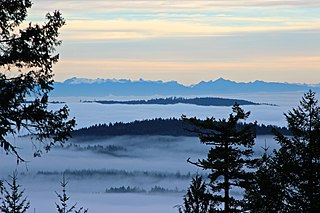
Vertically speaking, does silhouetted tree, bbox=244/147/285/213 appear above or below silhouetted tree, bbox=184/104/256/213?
below

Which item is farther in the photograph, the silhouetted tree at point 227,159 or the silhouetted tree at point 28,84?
the silhouetted tree at point 227,159

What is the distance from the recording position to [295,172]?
1725 centimetres

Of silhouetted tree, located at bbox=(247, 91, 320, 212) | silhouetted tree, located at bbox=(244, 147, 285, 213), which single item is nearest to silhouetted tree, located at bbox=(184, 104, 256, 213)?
silhouetted tree, located at bbox=(244, 147, 285, 213)

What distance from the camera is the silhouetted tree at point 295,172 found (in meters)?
16.9

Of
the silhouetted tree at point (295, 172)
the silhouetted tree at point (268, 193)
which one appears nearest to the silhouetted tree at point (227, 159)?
the silhouetted tree at point (268, 193)

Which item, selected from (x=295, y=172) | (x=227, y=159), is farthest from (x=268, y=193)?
(x=227, y=159)

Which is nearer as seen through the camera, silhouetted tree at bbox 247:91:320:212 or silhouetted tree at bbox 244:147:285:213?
silhouetted tree at bbox 247:91:320:212

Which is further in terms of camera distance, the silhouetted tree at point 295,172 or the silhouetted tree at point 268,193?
the silhouetted tree at point 268,193

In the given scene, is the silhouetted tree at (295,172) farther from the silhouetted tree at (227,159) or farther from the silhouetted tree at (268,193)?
the silhouetted tree at (227,159)

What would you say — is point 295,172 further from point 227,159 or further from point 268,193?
point 227,159

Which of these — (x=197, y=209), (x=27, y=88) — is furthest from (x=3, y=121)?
(x=197, y=209)

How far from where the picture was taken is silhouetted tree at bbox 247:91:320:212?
16.9 metres

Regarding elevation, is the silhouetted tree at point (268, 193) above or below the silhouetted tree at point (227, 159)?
below

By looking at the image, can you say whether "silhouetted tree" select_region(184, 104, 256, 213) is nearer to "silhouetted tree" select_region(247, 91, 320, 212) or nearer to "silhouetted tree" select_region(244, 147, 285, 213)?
"silhouetted tree" select_region(244, 147, 285, 213)
